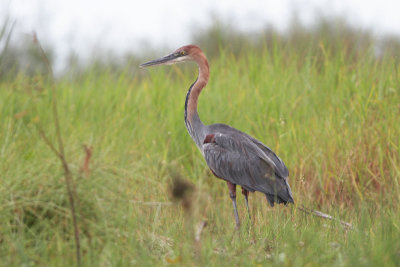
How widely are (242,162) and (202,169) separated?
Answer: 1.24m

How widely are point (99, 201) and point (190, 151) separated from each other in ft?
10.7

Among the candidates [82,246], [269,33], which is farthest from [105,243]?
[269,33]

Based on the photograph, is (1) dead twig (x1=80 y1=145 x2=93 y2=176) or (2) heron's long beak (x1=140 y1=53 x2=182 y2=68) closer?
(1) dead twig (x1=80 y1=145 x2=93 y2=176)

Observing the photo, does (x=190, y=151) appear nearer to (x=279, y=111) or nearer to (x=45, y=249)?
(x=279, y=111)

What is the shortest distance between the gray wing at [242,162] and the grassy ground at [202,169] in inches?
8.1

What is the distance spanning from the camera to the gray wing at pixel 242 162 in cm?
493

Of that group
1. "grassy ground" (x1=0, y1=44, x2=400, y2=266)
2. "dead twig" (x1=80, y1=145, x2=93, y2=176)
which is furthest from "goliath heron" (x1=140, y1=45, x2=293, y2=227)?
"dead twig" (x1=80, y1=145, x2=93, y2=176)

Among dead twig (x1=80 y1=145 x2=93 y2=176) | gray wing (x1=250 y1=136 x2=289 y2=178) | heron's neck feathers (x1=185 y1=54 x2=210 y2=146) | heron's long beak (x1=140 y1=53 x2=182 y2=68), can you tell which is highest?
heron's long beak (x1=140 y1=53 x2=182 y2=68)

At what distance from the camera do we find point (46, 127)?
604 cm

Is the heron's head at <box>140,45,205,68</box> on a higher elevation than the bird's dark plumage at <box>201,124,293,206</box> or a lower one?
higher

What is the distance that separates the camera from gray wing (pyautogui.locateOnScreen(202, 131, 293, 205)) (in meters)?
4.93

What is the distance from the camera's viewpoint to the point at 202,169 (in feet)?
20.5

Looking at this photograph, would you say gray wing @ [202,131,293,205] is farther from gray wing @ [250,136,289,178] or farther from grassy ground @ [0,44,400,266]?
grassy ground @ [0,44,400,266]

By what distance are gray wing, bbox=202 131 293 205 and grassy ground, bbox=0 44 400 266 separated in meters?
0.21
